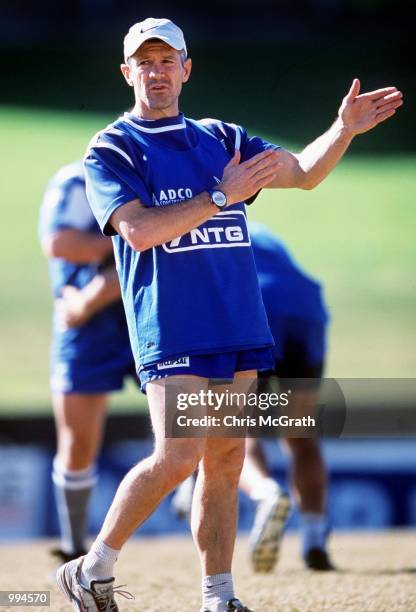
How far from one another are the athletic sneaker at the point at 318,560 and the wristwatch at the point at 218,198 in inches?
90.8

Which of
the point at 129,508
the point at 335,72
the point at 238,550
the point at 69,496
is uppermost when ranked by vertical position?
the point at 335,72

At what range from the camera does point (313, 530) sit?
17.0ft

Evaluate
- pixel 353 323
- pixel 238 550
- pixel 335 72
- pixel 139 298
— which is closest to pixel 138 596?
pixel 139 298

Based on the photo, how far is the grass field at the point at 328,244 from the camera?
890cm

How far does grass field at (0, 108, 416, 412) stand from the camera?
8.90m

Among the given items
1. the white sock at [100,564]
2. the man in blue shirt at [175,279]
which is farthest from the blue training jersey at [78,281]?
the white sock at [100,564]

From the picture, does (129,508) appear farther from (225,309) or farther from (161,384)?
(225,309)

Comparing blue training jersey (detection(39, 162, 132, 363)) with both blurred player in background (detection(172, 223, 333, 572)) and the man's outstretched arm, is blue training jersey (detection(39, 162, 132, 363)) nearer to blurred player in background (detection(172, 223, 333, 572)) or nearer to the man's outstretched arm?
blurred player in background (detection(172, 223, 333, 572))

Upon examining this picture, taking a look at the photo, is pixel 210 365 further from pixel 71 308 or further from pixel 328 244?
pixel 328 244

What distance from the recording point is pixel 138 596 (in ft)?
13.7

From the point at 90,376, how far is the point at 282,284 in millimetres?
918

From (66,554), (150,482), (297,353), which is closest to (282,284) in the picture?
(297,353)

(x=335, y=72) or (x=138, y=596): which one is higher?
(x=335, y=72)

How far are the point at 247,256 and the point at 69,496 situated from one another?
83.5 inches
